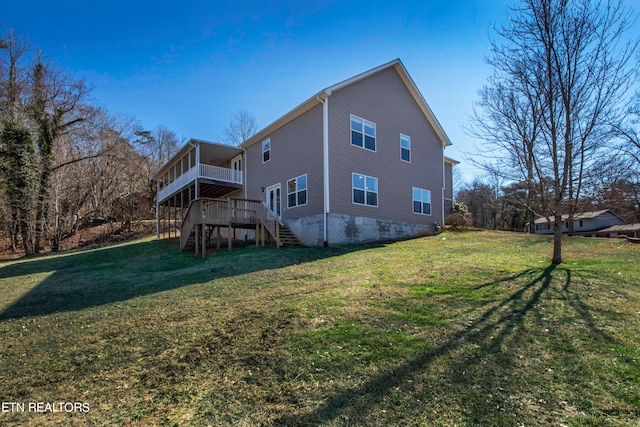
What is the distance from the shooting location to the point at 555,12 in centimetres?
726

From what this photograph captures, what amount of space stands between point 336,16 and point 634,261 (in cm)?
1087

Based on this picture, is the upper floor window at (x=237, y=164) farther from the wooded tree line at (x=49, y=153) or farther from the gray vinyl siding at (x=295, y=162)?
the wooded tree line at (x=49, y=153)

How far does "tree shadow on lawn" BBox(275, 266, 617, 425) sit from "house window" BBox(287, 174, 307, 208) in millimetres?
10420

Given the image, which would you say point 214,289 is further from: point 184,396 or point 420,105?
point 420,105

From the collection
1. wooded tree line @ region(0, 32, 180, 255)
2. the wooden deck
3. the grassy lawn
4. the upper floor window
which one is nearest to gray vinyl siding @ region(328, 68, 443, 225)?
the wooden deck

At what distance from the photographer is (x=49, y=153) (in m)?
21.5

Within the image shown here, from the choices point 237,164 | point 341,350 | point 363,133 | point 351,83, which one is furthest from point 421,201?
point 341,350

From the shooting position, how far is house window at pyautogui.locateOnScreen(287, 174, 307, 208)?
1459 cm

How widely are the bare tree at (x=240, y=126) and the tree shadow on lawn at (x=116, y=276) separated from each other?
25365 millimetres

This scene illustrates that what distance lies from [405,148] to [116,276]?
46.1 feet

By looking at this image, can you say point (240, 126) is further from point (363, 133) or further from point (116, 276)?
point (116, 276)

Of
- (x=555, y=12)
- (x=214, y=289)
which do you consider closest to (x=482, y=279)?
(x=214, y=289)

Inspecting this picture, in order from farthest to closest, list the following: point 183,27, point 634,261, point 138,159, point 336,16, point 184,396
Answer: point 138,159, point 183,27, point 336,16, point 634,261, point 184,396

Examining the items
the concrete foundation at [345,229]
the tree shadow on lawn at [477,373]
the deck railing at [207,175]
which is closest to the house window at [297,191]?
the concrete foundation at [345,229]
